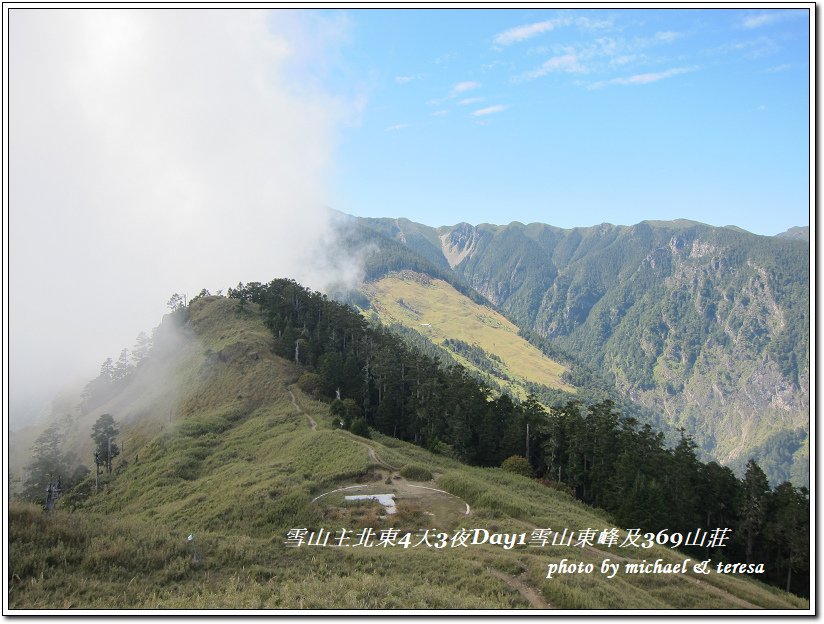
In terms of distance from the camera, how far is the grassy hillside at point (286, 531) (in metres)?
20.1

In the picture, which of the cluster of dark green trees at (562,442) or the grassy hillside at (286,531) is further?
the cluster of dark green trees at (562,442)

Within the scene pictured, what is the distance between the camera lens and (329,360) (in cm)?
8638

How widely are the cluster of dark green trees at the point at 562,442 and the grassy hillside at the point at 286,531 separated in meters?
8.11

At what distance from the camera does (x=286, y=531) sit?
35125mm

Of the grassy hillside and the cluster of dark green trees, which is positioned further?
the cluster of dark green trees

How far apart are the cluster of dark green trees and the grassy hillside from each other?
811 cm

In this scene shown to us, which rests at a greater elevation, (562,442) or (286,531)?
(286,531)

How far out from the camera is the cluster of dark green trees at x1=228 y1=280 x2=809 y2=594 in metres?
53.5

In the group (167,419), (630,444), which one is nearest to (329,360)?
(167,419)

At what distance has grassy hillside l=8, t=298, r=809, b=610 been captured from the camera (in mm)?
20062

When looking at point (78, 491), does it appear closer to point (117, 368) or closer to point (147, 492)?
point (147, 492)

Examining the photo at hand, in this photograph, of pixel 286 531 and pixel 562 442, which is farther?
pixel 562 442

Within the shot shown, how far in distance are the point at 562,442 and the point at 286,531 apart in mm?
47348
